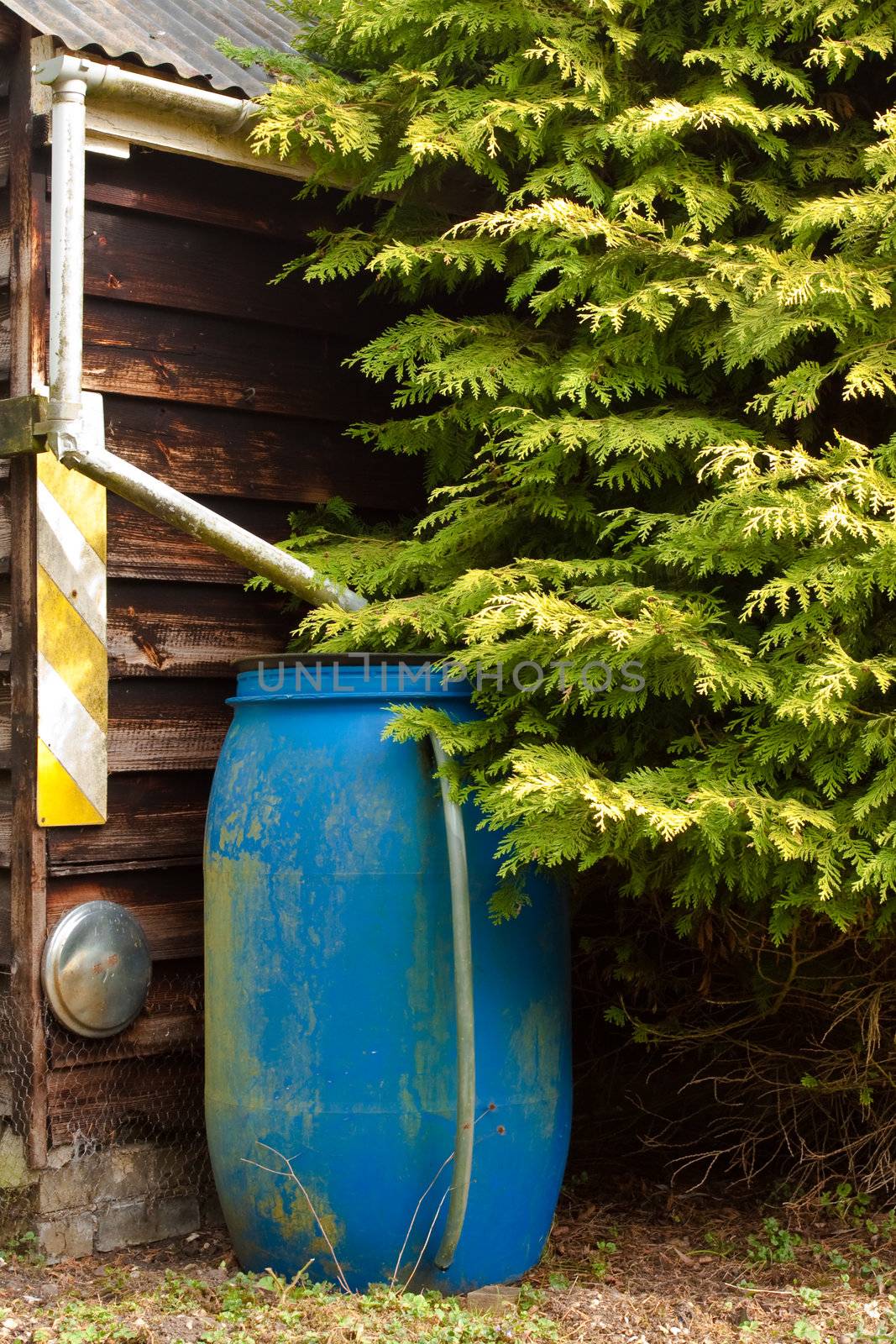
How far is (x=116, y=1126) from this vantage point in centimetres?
352

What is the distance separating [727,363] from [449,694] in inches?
38.2

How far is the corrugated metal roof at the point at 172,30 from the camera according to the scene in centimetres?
335

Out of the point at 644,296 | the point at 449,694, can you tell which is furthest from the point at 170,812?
the point at 644,296

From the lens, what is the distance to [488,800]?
2869 mm

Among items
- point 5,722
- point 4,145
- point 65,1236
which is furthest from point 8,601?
point 65,1236

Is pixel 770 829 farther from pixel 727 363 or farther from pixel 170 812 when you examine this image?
pixel 170 812

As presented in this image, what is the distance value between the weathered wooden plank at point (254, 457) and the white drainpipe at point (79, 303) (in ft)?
0.60

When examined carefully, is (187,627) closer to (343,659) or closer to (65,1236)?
(343,659)

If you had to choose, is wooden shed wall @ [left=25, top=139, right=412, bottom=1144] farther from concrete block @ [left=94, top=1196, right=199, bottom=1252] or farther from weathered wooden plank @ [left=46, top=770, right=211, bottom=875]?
concrete block @ [left=94, top=1196, right=199, bottom=1252]

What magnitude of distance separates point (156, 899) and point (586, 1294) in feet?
4.75

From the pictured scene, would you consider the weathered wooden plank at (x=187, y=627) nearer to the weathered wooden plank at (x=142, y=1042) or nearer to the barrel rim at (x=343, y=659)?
the barrel rim at (x=343, y=659)

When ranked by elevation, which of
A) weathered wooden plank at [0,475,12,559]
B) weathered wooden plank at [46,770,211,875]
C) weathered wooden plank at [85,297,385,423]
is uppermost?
weathered wooden plank at [85,297,385,423]

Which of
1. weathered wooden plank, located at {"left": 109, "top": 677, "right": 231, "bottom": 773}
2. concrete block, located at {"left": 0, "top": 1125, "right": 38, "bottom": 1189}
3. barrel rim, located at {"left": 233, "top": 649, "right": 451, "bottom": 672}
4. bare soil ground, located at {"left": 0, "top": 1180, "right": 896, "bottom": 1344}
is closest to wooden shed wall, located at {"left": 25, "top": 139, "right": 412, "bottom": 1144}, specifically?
weathered wooden plank, located at {"left": 109, "top": 677, "right": 231, "bottom": 773}

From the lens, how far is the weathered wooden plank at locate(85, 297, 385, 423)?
3541 mm
